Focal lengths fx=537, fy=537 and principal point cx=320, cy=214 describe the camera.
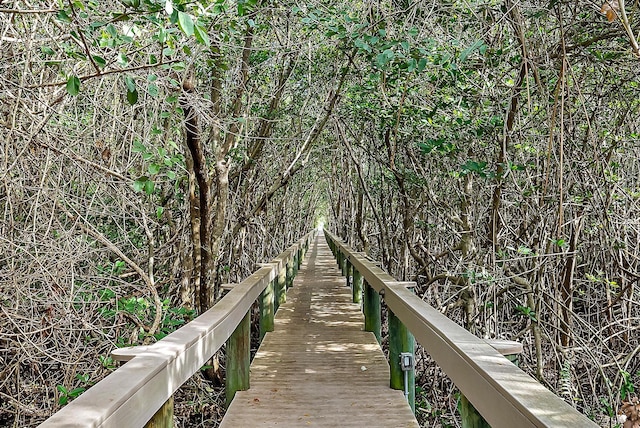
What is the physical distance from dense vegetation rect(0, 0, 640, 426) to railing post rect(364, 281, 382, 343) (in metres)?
0.93

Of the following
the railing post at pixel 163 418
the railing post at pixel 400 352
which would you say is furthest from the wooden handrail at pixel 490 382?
the railing post at pixel 163 418

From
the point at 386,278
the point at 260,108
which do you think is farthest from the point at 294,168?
the point at 386,278

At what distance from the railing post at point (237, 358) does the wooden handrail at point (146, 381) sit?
59 centimetres

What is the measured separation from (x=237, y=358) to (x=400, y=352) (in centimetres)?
109

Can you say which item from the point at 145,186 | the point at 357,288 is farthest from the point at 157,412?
the point at 357,288

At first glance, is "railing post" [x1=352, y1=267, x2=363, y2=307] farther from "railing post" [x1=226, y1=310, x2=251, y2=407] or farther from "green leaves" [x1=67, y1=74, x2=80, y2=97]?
"green leaves" [x1=67, y1=74, x2=80, y2=97]

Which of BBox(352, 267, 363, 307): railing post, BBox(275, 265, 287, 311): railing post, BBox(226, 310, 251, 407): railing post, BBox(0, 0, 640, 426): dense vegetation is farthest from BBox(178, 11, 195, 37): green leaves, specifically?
BBox(352, 267, 363, 307): railing post

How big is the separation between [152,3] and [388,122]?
4125mm

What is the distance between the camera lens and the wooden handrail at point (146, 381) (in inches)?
51.4

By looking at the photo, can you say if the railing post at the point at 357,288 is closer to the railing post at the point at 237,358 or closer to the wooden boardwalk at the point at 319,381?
the wooden boardwalk at the point at 319,381

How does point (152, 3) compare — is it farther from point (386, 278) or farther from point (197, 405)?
point (197, 405)

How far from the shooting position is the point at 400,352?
3.61m

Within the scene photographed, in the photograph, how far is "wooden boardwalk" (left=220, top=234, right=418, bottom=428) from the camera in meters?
3.23

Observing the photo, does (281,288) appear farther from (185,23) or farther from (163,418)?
(185,23)
